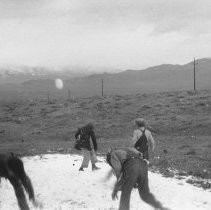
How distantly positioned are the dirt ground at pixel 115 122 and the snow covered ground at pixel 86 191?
631 cm

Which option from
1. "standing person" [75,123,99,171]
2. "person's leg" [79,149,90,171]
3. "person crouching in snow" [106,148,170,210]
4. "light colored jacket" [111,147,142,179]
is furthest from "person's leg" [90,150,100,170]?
"light colored jacket" [111,147,142,179]

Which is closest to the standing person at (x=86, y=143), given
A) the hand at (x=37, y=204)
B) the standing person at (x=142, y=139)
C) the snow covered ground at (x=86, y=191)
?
the snow covered ground at (x=86, y=191)

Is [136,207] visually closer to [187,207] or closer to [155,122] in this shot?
[187,207]

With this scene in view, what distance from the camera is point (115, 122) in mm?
49688

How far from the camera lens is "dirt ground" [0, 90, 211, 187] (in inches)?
1298

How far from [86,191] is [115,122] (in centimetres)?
3472

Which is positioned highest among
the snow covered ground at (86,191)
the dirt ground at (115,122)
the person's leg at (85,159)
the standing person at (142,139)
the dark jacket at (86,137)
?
the standing person at (142,139)

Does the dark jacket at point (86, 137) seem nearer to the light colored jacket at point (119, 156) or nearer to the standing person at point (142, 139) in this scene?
the standing person at point (142, 139)

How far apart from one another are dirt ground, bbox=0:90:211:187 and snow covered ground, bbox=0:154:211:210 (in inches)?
248

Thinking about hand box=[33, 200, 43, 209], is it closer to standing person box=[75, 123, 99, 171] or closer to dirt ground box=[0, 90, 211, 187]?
standing person box=[75, 123, 99, 171]

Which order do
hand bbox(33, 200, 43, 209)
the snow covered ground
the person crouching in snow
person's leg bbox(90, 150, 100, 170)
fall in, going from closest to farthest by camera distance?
the person crouching in snow, hand bbox(33, 200, 43, 209), the snow covered ground, person's leg bbox(90, 150, 100, 170)

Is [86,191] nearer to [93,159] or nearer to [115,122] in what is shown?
[93,159]

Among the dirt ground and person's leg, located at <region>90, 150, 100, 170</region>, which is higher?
person's leg, located at <region>90, 150, 100, 170</region>

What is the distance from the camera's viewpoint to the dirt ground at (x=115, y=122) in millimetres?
32969
